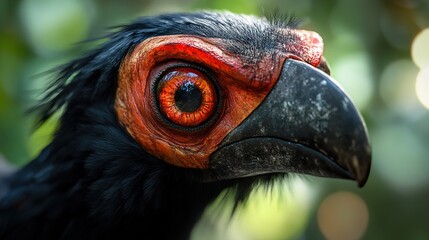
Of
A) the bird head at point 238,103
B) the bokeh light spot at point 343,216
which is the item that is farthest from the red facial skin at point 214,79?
the bokeh light spot at point 343,216

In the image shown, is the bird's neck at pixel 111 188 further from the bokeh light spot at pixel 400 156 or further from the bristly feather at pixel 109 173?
the bokeh light spot at pixel 400 156

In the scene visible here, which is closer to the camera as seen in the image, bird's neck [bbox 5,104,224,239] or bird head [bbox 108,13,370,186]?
bird head [bbox 108,13,370,186]

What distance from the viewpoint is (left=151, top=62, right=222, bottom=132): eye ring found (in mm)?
2281

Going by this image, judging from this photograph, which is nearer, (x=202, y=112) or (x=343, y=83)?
(x=202, y=112)

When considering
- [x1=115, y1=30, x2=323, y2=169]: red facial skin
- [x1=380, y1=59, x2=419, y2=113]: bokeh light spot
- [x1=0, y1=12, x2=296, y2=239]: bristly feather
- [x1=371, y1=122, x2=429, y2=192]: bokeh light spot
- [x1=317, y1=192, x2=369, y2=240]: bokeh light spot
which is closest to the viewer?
[x1=115, y1=30, x2=323, y2=169]: red facial skin

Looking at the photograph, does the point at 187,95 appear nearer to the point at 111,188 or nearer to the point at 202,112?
the point at 202,112

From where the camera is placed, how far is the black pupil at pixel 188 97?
227 centimetres

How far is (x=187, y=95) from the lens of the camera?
7.47 ft

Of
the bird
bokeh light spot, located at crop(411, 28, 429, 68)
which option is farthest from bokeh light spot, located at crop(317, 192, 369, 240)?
the bird

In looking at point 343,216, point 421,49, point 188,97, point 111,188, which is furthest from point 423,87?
point 111,188

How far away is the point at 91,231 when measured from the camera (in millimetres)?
2564

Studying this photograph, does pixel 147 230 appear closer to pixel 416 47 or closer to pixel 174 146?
pixel 174 146

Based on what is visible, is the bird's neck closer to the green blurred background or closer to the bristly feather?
the bristly feather

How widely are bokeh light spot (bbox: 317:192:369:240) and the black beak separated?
2.17m
